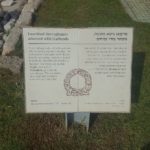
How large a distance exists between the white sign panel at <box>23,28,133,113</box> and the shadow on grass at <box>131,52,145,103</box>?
41.6 inches

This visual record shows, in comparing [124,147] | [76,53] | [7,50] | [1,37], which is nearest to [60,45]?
[76,53]

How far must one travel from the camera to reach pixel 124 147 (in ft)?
16.9

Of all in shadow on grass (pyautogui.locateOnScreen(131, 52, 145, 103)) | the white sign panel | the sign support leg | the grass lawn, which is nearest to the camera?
the white sign panel

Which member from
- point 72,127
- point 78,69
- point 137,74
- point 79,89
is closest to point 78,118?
point 72,127

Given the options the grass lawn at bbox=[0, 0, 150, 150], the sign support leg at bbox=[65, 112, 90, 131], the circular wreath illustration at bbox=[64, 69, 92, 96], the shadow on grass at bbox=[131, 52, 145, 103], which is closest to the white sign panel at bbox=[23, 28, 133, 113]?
the circular wreath illustration at bbox=[64, 69, 92, 96]

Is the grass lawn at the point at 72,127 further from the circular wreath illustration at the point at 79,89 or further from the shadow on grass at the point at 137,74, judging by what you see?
the circular wreath illustration at the point at 79,89

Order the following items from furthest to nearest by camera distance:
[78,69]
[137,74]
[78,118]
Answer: [137,74]
[78,118]
[78,69]

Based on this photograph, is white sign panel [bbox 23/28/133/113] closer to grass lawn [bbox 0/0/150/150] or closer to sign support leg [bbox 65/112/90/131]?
sign support leg [bbox 65/112/90/131]

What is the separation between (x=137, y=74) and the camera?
21.5 ft

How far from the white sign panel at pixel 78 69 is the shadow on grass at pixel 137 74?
3.47 ft

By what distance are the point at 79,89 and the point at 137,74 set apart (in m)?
1.84

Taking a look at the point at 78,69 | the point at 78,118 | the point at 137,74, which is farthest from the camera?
the point at 137,74

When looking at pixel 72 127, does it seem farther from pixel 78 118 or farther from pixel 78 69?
pixel 78 69

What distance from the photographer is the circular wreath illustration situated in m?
4.91
